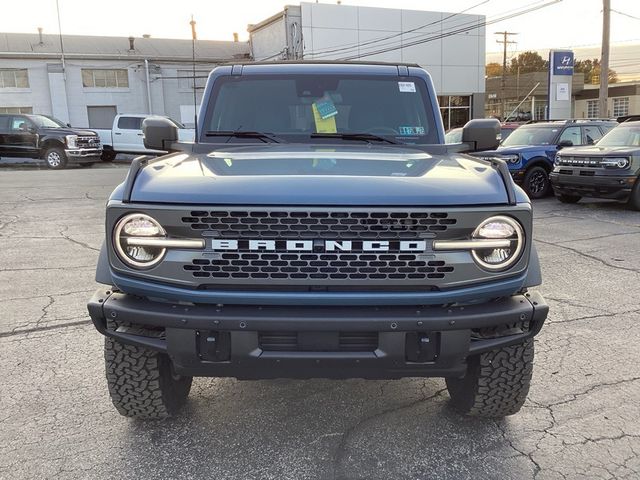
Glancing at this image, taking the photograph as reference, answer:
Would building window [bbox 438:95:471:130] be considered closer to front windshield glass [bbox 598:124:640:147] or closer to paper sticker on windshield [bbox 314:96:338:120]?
front windshield glass [bbox 598:124:640:147]

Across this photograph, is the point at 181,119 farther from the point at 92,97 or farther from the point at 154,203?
the point at 154,203

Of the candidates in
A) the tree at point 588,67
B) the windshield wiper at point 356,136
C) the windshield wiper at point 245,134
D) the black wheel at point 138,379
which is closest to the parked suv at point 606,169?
the windshield wiper at point 356,136

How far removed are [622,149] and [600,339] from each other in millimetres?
7417

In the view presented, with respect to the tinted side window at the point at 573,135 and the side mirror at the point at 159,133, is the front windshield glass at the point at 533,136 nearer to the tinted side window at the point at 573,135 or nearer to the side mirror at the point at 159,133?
the tinted side window at the point at 573,135

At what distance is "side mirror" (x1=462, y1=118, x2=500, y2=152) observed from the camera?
3.67m

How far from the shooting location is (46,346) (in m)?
4.07

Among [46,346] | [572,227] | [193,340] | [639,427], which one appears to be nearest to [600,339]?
[639,427]

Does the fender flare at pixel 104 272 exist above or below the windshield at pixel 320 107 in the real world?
below

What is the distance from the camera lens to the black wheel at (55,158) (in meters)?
20.0

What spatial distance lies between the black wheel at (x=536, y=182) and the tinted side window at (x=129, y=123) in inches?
607

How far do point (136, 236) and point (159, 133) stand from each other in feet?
5.03

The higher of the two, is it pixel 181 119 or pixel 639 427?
pixel 181 119

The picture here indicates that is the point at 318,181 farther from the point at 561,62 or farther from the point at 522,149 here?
the point at 561,62

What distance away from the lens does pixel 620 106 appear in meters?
53.6
